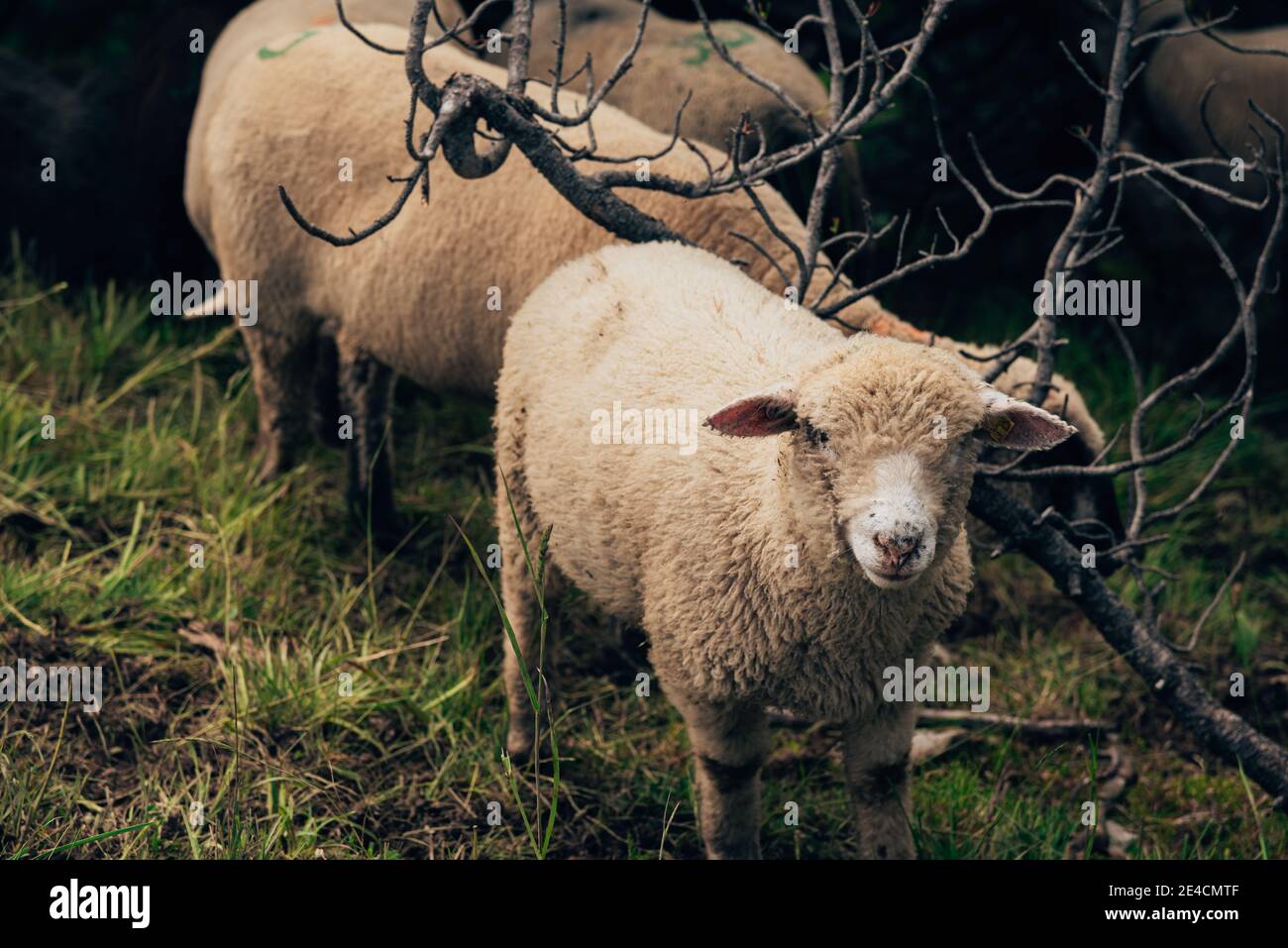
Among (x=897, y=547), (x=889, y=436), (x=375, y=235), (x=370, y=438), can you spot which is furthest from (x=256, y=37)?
(x=897, y=547)

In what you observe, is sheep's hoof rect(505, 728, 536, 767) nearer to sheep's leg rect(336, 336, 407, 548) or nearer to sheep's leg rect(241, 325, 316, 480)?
sheep's leg rect(336, 336, 407, 548)

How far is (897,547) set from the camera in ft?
7.51

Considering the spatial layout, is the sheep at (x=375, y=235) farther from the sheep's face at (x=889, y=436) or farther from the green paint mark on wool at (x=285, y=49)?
the sheep's face at (x=889, y=436)

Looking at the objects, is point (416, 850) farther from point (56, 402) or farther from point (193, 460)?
A: point (56, 402)

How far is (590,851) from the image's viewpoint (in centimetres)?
342

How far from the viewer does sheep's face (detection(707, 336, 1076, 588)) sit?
2.33 m

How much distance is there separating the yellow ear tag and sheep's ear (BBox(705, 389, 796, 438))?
374mm

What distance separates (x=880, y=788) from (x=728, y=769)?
0.37m

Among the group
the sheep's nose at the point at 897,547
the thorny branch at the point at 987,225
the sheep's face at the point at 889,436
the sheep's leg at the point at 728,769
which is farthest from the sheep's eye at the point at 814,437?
the thorny branch at the point at 987,225

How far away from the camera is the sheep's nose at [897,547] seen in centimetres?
229

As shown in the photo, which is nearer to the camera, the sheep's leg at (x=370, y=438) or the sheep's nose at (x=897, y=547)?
the sheep's nose at (x=897, y=547)

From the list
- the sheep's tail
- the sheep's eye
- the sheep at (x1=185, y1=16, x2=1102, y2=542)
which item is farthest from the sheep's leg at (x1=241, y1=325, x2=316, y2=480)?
the sheep's eye
